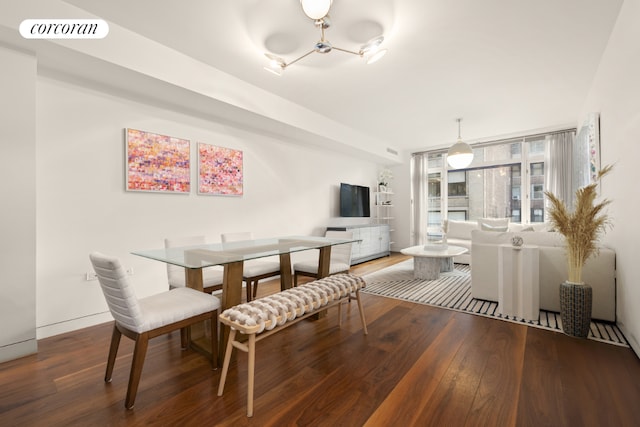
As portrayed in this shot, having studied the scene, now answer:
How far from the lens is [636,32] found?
2.02m

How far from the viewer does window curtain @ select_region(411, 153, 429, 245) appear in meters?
6.92

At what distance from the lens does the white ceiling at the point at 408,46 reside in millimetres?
2240

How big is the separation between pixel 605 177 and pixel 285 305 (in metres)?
3.55

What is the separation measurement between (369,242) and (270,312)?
446 cm

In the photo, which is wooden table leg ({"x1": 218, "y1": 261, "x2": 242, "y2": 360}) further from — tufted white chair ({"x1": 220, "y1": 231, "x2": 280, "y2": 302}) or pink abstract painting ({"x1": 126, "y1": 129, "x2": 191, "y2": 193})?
pink abstract painting ({"x1": 126, "y1": 129, "x2": 191, "y2": 193})

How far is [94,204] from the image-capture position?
2713 mm

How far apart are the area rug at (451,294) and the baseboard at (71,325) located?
2.87 m

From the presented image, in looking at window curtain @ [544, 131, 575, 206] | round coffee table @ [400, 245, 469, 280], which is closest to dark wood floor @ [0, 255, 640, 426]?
round coffee table @ [400, 245, 469, 280]

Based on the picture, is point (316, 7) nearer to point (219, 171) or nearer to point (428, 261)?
point (219, 171)

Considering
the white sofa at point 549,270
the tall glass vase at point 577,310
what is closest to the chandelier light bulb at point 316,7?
the white sofa at point 549,270

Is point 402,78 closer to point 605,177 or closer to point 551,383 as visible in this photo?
point 605,177

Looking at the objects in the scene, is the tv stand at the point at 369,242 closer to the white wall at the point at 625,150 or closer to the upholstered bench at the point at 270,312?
the upholstered bench at the point at 270,312

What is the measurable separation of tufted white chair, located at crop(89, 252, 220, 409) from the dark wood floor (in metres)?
0.23

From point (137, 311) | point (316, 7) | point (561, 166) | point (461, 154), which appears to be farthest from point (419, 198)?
point (137, 311)
